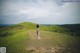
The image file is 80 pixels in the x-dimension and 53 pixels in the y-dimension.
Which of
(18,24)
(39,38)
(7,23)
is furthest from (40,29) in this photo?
(7,23)

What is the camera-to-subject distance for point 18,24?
10.4 feet

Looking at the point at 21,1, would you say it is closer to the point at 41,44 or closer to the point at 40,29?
the point at 40,29

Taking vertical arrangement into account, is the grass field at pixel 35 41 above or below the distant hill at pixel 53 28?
below

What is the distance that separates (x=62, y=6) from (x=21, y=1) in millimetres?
769

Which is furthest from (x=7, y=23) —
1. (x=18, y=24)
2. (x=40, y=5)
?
(x=40, y=5)

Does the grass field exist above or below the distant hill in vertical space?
below

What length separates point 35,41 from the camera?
3.13 m

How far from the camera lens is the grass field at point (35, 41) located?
309 centimetres

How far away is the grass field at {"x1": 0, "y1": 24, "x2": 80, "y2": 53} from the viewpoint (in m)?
3.09

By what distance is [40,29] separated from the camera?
3.17 metres

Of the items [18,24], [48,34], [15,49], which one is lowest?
[15,49]

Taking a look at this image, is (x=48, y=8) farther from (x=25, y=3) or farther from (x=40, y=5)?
(x=25, y=3)

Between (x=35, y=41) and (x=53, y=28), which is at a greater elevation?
(x=53, y=28)

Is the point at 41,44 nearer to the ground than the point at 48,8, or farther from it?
nearer to the ground
